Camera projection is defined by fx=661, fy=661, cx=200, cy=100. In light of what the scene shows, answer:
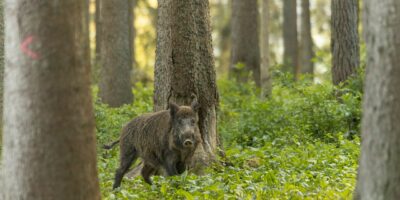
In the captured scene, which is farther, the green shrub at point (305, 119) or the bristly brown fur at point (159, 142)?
the green shrub at point (305, 119)

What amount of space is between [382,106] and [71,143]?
278cm

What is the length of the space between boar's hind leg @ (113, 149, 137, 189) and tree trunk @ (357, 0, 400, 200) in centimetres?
559

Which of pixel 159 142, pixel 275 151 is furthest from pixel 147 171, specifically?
pixel 275 151

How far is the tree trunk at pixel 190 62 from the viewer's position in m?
11.1

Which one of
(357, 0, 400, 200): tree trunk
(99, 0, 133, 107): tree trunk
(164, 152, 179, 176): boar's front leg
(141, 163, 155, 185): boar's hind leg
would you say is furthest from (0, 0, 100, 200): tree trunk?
(99, 0, 133, 107): tree trunk

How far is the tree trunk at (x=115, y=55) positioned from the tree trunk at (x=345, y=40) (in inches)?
254

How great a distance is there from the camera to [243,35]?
2242 centimetres

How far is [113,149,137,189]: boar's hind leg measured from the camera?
419 inches

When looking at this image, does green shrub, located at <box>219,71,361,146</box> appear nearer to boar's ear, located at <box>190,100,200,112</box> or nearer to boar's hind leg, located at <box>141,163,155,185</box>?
boar's hind leg, located at <box>141,163,155,185</box>

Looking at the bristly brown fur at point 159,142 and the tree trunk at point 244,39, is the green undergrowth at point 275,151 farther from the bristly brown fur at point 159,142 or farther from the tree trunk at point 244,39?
the tree trunk at point 244,39

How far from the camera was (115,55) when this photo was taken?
64.3 ft

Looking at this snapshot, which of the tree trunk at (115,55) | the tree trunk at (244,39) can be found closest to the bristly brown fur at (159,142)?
the tree trunk at (115,55)

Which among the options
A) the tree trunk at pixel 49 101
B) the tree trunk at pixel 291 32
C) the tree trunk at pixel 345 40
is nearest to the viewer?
the tree trunk at pixel 49 101

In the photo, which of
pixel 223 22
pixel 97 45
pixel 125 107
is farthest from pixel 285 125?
pixel 223 22
